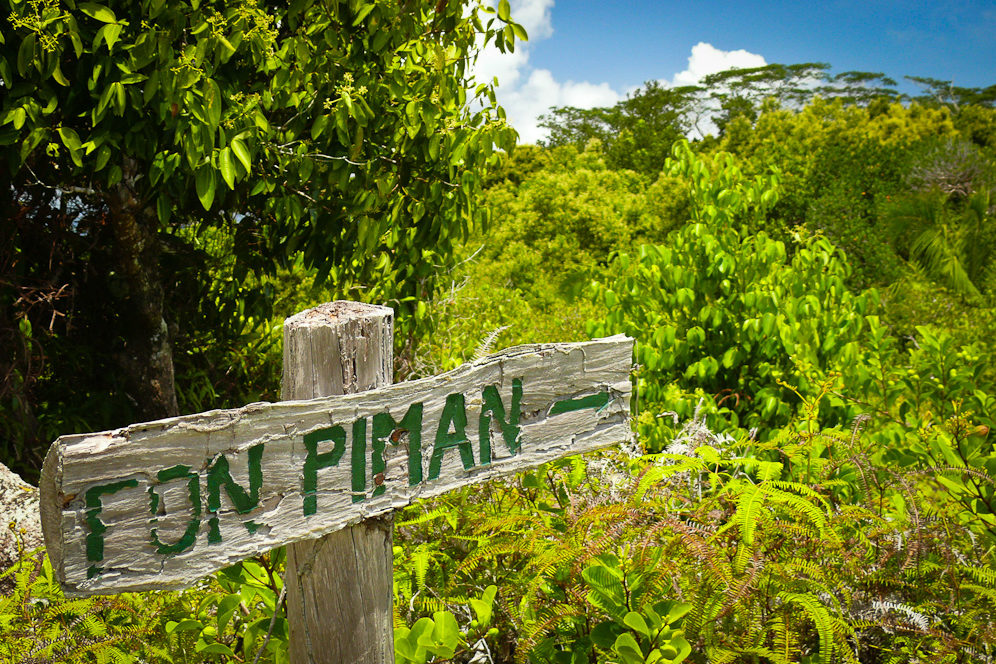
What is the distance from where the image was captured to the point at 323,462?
1132 mm

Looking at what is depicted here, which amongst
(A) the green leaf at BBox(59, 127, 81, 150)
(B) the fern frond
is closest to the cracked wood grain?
(B) the fern frond

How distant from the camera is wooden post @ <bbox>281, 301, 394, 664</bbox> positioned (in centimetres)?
119

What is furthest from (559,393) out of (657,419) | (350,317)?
(657,419)

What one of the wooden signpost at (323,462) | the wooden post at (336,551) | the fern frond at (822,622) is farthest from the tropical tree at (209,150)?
the fern frond at (822,622)

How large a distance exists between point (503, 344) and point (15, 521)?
375cm

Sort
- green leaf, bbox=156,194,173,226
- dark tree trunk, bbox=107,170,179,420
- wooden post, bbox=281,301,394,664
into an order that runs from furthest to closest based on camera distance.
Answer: dark tree trunk, bbox=107,170,179,420 < green leaf, bbox=156,194,173,226 < wooden post, bbox=281,301,394,664

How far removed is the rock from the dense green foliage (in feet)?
1.32

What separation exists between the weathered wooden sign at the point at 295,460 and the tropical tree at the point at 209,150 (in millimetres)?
1102

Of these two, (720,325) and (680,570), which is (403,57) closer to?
(720,325)

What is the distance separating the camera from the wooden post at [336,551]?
47.0 inches

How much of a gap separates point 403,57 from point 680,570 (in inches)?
92.6

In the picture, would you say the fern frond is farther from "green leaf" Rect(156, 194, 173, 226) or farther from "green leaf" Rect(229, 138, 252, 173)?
"green leaf" Rect(156, 194, 173, 226)

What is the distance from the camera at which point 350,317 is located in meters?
1.21

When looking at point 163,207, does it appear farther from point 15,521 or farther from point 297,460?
point 297,460
